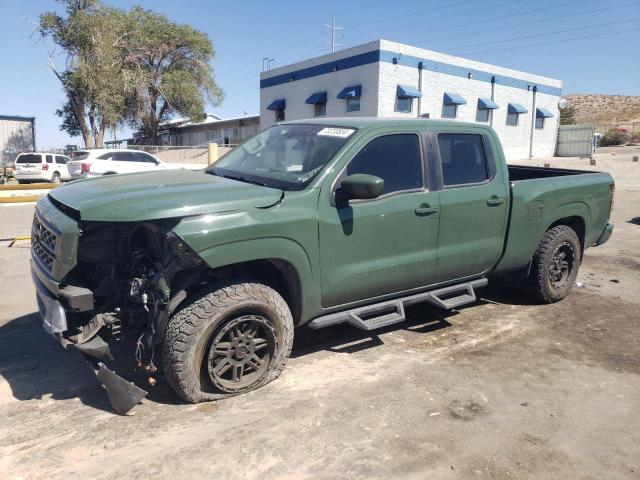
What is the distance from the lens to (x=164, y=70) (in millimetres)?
41250

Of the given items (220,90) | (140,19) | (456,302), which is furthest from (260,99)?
(456,302)

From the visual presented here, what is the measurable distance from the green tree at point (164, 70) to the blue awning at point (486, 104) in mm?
22570

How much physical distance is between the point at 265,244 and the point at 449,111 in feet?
90.8

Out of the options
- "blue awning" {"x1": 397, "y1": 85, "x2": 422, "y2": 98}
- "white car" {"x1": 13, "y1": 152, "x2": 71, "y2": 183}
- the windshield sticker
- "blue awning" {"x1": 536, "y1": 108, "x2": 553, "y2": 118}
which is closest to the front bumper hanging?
the windshield sticker

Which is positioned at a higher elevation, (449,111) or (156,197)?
(449,111)

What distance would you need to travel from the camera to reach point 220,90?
4381 cm

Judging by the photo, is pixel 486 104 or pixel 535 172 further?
pixel 486 104

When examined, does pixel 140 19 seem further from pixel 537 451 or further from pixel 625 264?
pixel 537 451

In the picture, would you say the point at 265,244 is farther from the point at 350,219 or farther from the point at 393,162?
the point at 393,162

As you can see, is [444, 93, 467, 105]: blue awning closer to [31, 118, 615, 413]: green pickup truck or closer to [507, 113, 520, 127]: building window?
[507, 113, 520, 127]: building window

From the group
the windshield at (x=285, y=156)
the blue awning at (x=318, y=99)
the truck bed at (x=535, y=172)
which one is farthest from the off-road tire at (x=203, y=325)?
the blue awning at (x=318, y=99)

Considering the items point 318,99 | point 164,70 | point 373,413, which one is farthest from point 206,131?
point 373,413

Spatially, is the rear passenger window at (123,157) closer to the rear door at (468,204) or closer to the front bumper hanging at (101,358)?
the rear door at (468,204)

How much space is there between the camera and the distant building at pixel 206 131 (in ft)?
141
